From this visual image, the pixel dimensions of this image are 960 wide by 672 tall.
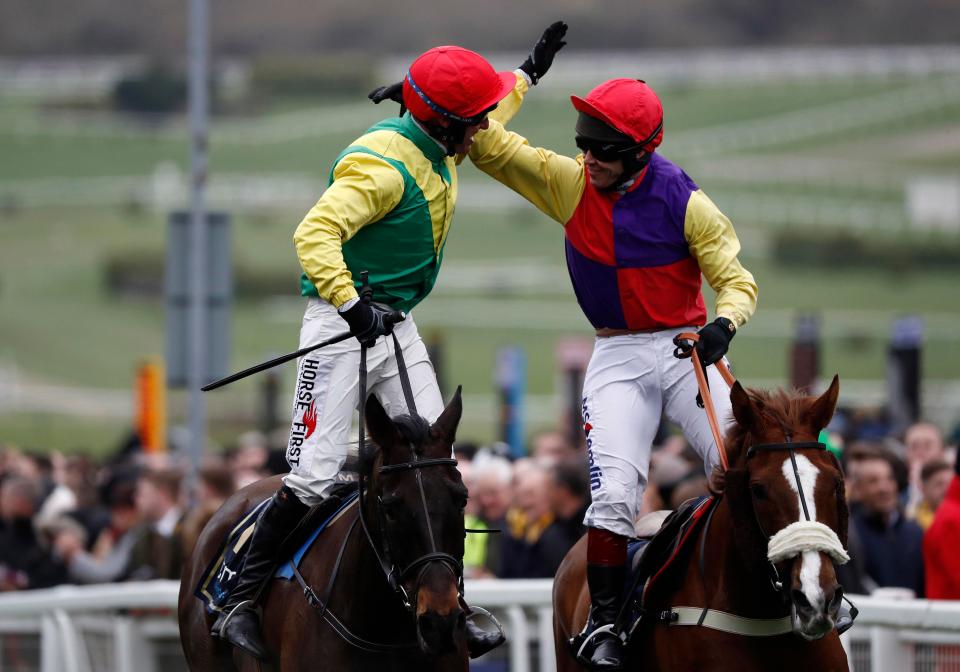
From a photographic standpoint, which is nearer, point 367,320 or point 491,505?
point 367,320

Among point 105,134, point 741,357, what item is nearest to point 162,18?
point 105,134

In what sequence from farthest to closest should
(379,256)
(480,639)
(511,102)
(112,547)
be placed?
(112,547), (511,102), (379,256), (480,639)

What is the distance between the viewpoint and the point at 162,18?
67875 millimetres

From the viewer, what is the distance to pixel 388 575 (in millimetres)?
5379

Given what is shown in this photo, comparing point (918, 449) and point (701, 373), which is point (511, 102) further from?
point (918, 449)

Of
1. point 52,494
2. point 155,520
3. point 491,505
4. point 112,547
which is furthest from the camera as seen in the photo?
point 52,494

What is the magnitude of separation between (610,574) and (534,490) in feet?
10.1

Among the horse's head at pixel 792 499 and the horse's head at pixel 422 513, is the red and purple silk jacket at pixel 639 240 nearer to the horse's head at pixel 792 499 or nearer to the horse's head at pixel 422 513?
the horse's head at pixel 792 499

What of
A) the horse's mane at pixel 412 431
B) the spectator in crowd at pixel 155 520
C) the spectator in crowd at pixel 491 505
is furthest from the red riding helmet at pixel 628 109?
the spectator in crowd at pixel 155 520

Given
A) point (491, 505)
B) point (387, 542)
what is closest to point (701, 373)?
point (387, 542)

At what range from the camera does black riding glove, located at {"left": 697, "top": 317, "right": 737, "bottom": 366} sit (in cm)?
574

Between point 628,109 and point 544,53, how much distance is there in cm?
77

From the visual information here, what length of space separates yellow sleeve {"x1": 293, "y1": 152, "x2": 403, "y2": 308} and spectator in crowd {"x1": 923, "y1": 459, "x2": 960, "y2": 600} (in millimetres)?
2850

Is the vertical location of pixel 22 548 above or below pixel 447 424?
below
